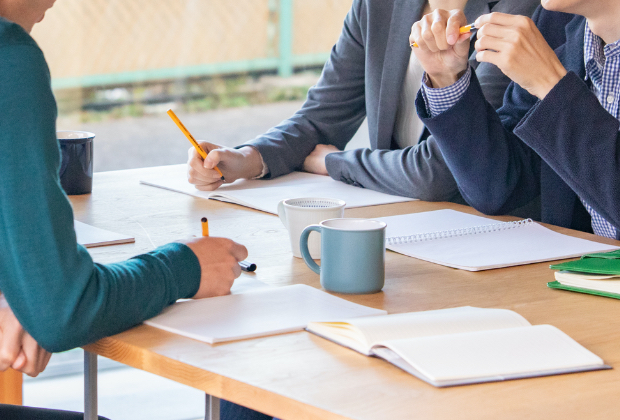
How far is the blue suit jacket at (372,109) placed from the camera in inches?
59.1

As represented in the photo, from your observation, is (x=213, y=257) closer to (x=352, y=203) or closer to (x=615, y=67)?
(x=352, y=203)

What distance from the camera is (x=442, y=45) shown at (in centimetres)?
132

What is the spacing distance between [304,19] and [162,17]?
1225mm

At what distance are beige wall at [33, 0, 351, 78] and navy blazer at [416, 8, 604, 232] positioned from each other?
15.3 ft

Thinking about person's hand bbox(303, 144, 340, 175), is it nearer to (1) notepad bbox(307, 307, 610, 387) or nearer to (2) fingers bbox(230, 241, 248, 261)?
(2) fingers bbox(230, 241, 248, 261)

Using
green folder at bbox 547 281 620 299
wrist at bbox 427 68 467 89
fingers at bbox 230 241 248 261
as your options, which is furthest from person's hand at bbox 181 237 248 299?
wrist at bbox 427 68 467 89

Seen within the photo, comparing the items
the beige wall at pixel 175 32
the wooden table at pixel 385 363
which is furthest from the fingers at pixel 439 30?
the beige wall at pixel 175 32

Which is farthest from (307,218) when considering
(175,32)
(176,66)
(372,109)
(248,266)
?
(176,66)

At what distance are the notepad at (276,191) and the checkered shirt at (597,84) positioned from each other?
0.22 meters

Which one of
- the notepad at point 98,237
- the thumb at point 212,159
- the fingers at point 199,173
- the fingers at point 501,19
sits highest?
the fingers at point 501,19

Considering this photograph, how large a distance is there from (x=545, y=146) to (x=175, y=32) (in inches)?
224

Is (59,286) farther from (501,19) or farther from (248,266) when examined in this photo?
(501,19)

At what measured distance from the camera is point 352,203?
1429 mm

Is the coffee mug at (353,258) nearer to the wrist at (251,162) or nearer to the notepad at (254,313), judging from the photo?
the notepad at (254,313)
